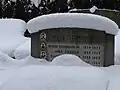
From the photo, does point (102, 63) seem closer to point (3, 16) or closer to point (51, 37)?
point (51, 37)

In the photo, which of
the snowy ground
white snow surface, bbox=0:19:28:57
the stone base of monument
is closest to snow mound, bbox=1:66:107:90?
the snowy ground

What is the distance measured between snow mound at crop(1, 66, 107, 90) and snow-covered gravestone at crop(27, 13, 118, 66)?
6.02 feet

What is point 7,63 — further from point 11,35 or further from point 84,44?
point 11,35

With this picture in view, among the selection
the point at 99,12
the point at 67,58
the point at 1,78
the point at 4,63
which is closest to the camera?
the point at 1,78

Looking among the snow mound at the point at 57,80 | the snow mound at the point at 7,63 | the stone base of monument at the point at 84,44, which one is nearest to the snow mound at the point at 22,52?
the snow mound at the point at 7,63

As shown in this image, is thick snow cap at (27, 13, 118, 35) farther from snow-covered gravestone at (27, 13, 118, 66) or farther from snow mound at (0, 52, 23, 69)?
snow mound at (0, 52, 23, 69)

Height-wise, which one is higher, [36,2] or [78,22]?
[36,2]

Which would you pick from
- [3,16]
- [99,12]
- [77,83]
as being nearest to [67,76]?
[77,83]

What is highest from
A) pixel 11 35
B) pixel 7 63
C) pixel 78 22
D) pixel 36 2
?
pixel 36 2

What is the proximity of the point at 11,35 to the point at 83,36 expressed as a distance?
317 centimetres

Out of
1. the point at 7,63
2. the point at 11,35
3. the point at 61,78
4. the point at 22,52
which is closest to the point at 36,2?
the point at 11,35

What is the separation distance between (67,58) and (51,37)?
3.33 feet

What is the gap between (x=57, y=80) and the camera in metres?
3.24

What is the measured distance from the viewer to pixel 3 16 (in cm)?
1698
